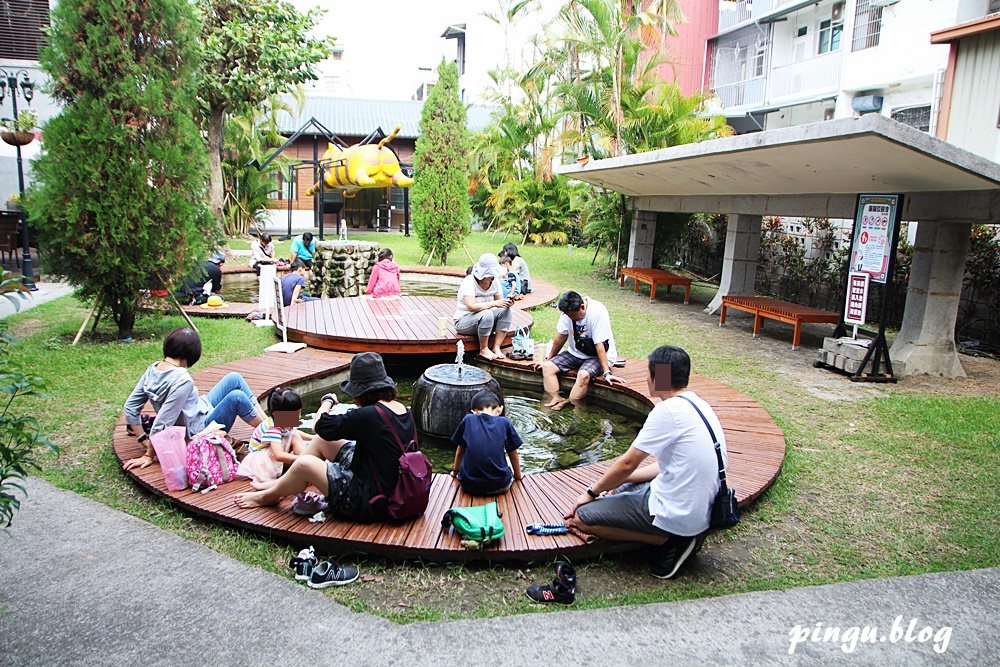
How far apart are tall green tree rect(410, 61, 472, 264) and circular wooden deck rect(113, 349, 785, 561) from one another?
12.3 m

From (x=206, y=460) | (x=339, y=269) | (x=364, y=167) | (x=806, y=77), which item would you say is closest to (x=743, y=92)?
(x=806, y=77)

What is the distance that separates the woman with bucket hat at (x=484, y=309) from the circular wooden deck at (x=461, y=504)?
9.78ft

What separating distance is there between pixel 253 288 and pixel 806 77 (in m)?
17.9

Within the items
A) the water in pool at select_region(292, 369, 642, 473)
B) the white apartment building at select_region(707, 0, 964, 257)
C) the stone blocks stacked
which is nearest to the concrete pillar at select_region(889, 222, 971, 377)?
the stone blocks stacked

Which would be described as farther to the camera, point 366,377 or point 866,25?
point 866,25

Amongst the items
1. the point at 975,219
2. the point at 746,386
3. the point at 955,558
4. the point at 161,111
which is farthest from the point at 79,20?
the point at 975,219

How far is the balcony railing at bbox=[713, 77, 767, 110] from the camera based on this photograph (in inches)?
971

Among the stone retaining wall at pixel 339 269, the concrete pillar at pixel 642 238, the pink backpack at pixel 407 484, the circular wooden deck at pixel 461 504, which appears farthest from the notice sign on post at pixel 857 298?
the stone retaining wall at pixel 339 269

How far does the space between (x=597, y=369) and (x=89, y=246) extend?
6.09 m

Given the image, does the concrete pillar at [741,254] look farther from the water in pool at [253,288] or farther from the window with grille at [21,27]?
the window with grille at [21,27]

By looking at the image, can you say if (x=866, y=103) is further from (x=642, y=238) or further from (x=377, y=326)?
(x=377, y=326)

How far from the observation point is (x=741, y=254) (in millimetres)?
13000

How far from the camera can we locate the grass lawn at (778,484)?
4043mm

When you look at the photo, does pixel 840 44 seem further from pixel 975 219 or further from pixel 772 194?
pixel 975 219
